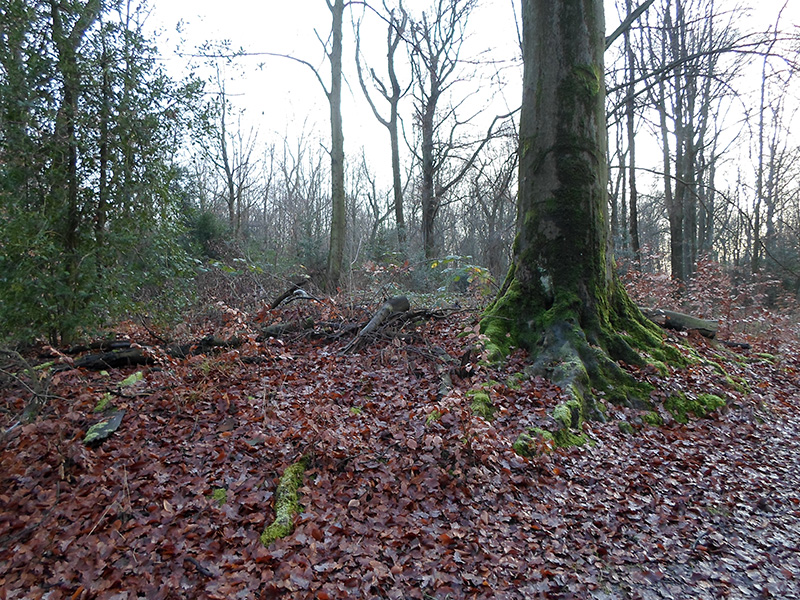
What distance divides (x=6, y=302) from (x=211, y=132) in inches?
154

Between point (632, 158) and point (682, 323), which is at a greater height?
point (632, 158)

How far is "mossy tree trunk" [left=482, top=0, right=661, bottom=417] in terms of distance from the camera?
615 centimetres

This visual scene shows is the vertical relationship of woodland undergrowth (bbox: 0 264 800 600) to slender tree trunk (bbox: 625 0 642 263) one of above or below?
A: below

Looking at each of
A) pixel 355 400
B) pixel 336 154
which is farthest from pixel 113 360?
pixel 336 154

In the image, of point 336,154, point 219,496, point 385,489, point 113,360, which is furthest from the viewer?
point 336,154

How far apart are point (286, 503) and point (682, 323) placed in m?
7.39

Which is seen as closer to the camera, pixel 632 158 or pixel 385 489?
pixel 385 489

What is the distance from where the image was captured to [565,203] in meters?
6.25

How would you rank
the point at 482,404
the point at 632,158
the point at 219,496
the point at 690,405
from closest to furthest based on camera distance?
the point at 219,496 → the point at 482,404 → the point at 690,405 → the point at 632,158

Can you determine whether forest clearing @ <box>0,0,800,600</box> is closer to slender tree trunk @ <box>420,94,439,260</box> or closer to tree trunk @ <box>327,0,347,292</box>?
tree trunk @ <box>327,0,347,292</box>

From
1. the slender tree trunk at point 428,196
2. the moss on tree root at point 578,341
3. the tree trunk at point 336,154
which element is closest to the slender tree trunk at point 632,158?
the slender tree trunk at point 428,196

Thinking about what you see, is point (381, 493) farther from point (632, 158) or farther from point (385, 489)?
point (632, 158)

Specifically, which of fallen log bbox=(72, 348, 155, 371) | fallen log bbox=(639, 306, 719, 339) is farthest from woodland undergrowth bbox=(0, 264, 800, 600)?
fallen log bbox=(639, 306, 719, 339)

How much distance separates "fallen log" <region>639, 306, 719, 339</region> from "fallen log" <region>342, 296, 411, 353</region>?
4.24 meters
